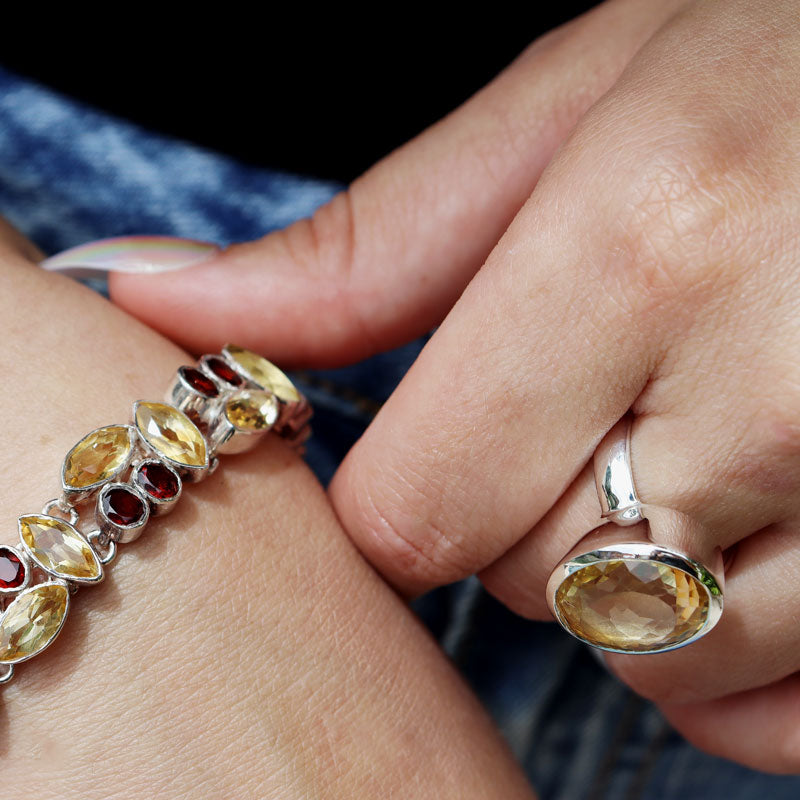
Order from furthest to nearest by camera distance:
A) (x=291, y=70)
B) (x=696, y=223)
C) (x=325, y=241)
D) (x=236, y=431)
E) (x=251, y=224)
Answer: (x=291, y=70)
(x=251, y=224)
(x=325, y=241)
(x=236, y=431)
(x=696, y=223)

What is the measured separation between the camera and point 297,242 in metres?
0.90

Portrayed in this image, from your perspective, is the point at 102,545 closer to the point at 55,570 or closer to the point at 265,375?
the point at 55,570

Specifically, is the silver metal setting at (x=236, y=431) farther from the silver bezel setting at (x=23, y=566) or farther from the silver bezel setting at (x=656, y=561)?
the silver bezel setting at (x=656, y=561)

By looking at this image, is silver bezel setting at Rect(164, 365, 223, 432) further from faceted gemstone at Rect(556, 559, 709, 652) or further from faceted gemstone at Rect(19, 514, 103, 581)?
faceted gemstone at Rect(556, 559, 709, 652)

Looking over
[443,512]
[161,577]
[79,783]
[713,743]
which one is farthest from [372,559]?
[713,743]

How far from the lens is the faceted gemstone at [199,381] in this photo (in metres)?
0.72

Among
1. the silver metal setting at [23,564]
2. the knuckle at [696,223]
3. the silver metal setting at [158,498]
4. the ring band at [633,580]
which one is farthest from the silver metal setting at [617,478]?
the silver metal setting at [23,564]

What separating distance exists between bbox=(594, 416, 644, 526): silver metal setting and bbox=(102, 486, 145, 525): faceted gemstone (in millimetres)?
381

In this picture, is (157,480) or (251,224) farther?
(251,224)

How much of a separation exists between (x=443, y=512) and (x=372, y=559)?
0.11 m

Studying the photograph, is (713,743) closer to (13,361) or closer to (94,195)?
(13,361)

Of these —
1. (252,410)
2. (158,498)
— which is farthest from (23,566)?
(252,410)

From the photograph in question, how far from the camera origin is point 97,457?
2.21ft

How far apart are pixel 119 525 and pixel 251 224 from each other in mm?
469
